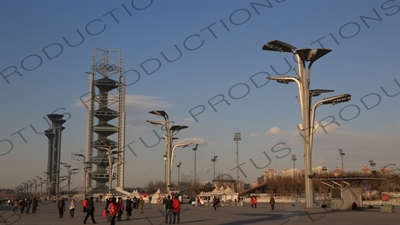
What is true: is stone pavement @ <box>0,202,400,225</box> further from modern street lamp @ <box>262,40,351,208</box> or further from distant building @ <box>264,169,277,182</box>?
distant building @ <box>264,169,277,182</box>

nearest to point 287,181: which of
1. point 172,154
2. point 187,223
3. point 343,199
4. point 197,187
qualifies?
point 197,187

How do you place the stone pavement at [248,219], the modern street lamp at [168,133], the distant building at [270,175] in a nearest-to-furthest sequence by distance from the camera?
the stone pavement at [248,219]
the modern street lamp at [168,133]
the distant building at [270,175]

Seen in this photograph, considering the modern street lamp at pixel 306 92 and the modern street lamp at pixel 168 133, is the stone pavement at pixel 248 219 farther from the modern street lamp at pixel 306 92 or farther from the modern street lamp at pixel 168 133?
the modern street lamp at pixel 168 133

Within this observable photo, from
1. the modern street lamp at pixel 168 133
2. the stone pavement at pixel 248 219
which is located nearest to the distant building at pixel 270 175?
the modern street lamp at pixel 168 133

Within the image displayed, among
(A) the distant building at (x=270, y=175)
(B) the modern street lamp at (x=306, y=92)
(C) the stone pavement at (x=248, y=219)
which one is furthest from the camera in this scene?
(A) the distant building at (x=270, y=175)

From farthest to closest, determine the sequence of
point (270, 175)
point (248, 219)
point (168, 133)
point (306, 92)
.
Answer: point (270, 175)
point (168, 133)
point (306, 92)
point (248, 219)

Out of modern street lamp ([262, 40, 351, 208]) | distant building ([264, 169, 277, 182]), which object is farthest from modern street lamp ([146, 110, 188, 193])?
distant building ([264, 169, 277, 182])

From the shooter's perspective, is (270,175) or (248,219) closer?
(248,219)

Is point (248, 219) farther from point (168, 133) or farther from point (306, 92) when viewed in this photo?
point (168, 133)

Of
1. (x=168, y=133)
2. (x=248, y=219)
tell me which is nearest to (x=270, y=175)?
(x=168, y=133)

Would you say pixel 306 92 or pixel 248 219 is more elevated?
pixel 306 92

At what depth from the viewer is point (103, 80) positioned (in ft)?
457

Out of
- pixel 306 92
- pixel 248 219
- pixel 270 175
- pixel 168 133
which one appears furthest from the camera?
pixel 270 175

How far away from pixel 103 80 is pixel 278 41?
110901 mm
